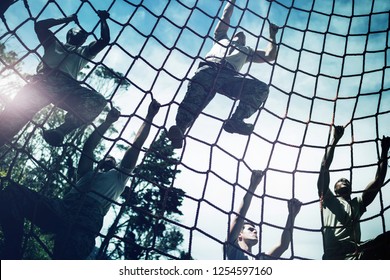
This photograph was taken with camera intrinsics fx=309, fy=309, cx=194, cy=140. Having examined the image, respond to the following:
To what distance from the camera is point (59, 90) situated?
2.17 m

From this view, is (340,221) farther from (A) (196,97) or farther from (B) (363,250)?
(A) (196,97)

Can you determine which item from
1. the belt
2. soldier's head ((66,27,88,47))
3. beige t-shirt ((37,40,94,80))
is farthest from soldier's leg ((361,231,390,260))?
soldier's head ((66,27,88,47))

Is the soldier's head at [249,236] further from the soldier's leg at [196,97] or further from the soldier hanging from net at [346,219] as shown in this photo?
the soldier's leg at [196,97]

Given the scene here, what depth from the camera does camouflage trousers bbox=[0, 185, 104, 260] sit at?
1.77m

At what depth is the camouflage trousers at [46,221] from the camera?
5.82ft

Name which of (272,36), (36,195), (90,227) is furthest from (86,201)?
(272,36)

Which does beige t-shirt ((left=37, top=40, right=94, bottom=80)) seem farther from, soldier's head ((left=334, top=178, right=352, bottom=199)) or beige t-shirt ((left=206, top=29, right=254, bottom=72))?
soldier's head ((left=334, top=178, right=352, bottom=199))

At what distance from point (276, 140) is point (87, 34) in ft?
5.82

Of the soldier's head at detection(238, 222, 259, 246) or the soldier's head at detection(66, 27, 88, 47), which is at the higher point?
the soldier's head at detection(66, 27, 88, 47)

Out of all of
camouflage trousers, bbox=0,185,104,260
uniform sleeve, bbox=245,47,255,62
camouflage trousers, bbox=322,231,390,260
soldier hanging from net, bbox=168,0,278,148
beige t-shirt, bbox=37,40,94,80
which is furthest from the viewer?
uniform sleeve, bbox=245,47,255,62

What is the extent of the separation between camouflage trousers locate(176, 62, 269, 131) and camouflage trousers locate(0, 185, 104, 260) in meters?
1.18

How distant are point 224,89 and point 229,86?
0.20 feet

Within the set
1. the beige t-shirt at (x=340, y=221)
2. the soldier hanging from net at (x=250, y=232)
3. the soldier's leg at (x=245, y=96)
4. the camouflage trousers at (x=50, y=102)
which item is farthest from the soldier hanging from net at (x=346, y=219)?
the camouflage trousers at (x=50, y=102)
